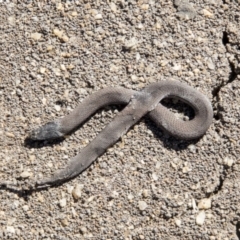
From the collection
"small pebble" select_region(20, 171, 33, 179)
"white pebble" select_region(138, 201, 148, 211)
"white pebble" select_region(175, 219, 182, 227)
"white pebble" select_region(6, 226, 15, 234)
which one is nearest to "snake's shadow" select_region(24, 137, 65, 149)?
"small pebble" select_region(20, 171, 33, 179)

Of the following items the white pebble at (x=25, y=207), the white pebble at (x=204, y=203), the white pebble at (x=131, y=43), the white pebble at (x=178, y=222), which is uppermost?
the white pebble at (x=131, y=43)

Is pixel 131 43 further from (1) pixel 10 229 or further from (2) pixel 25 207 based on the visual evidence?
(1) pixel 10 229

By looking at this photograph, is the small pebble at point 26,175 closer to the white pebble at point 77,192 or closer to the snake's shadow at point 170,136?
the white pebble at point 77,192

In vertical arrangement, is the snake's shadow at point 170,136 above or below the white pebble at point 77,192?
above

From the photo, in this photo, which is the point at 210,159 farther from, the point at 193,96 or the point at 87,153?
the point at 87,153

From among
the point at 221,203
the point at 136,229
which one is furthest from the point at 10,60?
the point at 221,203

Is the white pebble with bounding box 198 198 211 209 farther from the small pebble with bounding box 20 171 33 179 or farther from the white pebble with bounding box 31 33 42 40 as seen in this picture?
the white pebble with bounding box 31 33 42 40

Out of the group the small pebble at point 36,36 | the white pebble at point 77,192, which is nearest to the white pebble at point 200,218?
the white pebble at point 77,192
